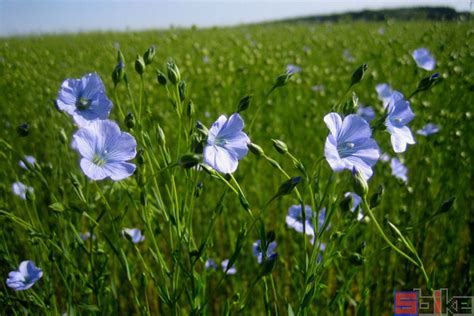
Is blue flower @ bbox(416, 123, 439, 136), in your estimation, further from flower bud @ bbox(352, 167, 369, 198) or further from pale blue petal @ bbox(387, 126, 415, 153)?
flower bud @ bbox(352, 167, 369, 198)

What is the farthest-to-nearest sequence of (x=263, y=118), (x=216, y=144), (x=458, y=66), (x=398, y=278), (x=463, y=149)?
(x=263, y=118)
(x=458, y=66)
(x=463, y=149)
(x=398, y=278)
(x=216, y=144)

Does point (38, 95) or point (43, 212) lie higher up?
point (38, 95)

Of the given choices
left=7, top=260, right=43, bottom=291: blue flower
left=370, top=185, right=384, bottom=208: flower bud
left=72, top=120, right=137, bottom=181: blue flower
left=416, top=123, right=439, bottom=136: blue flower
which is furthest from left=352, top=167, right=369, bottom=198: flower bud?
left=416, top=123, right=439, bottom=136: blue flower

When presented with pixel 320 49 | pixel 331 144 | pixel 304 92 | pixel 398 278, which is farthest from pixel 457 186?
pixel 320 49

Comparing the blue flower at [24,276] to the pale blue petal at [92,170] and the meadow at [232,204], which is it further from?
the pale blue petal at [92,170]

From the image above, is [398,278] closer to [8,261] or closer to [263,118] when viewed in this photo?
[8,261]
